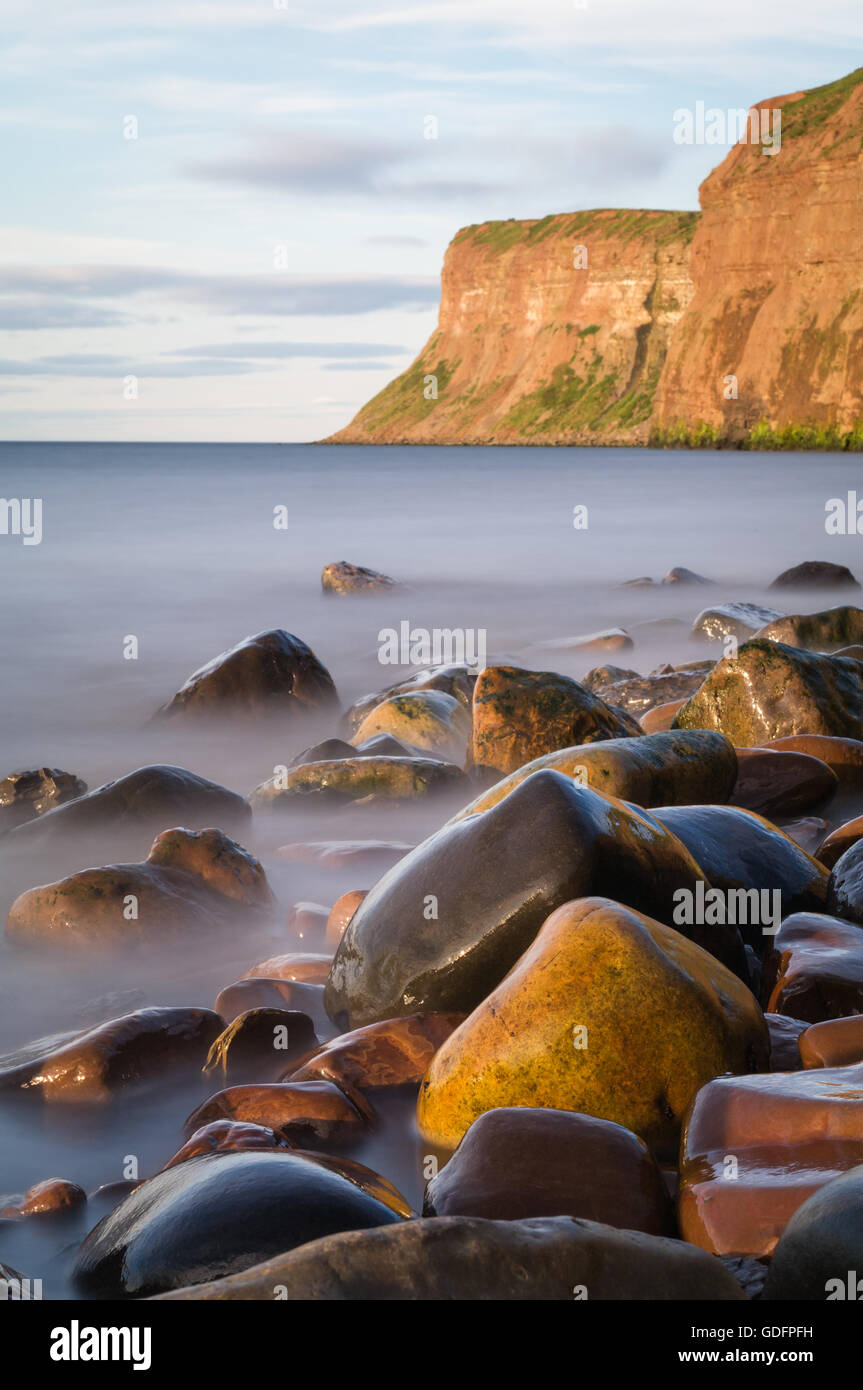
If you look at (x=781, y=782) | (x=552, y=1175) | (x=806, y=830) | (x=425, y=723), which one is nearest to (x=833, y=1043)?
(x=552, y=1175)

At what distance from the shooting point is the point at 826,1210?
1.99 m

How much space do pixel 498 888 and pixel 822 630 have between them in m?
6.47

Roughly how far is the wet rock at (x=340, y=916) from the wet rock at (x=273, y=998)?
19.5 inches

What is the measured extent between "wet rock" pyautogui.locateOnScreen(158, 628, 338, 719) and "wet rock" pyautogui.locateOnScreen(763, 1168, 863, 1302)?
670cm

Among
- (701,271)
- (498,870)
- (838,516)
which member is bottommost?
(498,870)

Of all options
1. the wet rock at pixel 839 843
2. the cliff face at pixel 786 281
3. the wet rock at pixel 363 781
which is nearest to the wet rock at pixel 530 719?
the wet rock at pixel 363 781

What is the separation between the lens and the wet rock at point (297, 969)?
13.2ft

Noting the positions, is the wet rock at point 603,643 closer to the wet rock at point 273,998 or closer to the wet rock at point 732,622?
the wet rock at point 732,622

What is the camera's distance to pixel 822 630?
9.06 meters

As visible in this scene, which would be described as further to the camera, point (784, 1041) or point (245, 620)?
point (245, 620)

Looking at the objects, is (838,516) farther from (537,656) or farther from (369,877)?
(369,877)

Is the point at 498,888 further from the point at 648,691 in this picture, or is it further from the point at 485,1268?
the point at 648,691

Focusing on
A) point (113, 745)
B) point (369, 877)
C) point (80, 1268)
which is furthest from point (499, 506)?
point (80, 1268)

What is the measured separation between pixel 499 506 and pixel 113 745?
1166 inches
